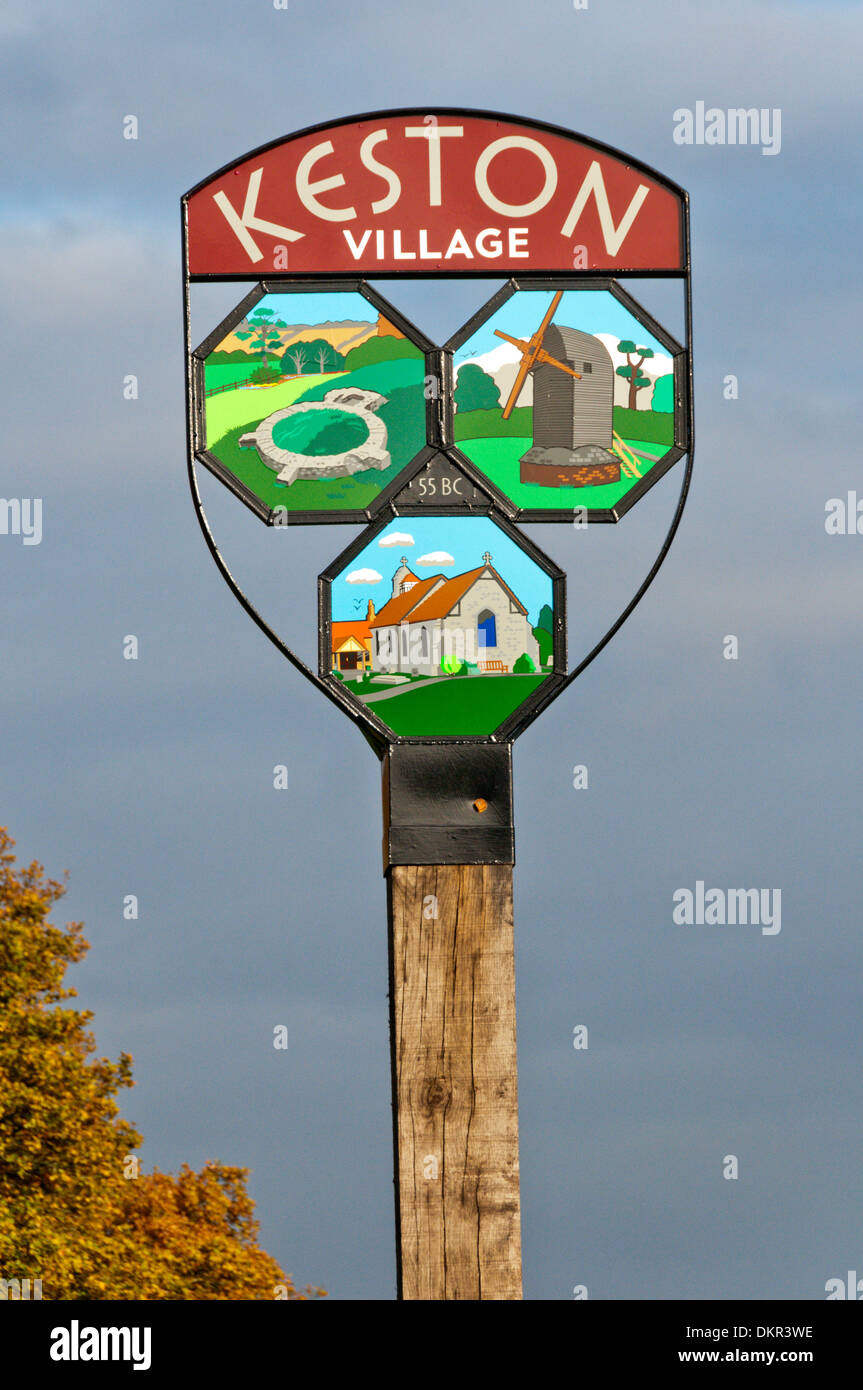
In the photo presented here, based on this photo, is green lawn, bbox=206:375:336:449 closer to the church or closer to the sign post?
the sign post

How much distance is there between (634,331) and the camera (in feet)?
19.8

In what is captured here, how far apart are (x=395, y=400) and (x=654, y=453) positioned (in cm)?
91

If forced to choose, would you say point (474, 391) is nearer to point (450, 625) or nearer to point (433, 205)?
point (433, 205)

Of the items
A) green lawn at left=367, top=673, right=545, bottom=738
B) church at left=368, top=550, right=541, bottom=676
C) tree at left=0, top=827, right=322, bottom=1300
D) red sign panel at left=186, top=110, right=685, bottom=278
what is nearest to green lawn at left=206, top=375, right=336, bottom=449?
red sign panel at left=186, top=110, right=685, bottom=278

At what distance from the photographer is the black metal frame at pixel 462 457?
5.69m

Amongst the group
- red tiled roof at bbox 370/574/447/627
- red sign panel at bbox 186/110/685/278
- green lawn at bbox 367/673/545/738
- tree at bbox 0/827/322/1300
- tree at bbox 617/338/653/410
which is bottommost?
tree at bbox 0/827/322/1300

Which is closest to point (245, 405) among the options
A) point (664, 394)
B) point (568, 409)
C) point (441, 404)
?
point (441, 404)

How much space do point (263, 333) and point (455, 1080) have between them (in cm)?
255

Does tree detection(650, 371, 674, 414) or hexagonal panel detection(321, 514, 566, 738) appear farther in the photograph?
tree detection(650, 371, 674, 414)

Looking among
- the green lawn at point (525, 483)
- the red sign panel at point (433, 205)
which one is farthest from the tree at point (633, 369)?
the red sign panel at point (433, 205)

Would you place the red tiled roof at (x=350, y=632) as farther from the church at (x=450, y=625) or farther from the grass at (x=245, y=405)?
the grass at (x=245, y=405)

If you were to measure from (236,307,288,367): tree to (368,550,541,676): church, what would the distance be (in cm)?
85

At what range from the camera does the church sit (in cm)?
580
